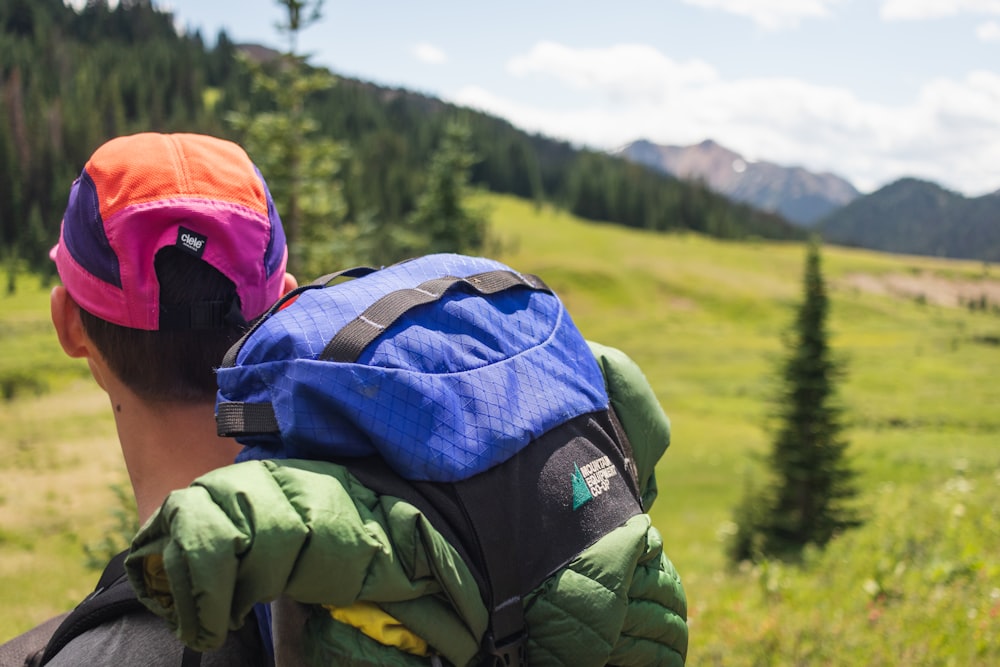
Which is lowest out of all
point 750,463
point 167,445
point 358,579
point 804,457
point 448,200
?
point 750,463

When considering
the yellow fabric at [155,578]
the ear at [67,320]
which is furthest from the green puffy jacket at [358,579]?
the ear at [67,320]

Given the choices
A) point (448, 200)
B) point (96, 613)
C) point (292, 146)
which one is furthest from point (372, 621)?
point (448, 200)

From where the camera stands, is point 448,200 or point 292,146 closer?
point 292,146

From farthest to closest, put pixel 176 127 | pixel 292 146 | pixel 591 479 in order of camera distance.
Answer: pixel 176 127, pixel 292 146, pixel 591 479

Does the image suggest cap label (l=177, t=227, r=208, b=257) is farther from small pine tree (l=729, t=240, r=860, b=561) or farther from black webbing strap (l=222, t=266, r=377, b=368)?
small pine tree (l=729, t=240, r=860, b=561)

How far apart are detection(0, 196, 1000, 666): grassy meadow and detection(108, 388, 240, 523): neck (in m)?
5.00

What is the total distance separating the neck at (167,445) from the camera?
7.13 ft

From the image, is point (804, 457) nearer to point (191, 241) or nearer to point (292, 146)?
point (292, 146)

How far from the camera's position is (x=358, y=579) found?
4.57ft

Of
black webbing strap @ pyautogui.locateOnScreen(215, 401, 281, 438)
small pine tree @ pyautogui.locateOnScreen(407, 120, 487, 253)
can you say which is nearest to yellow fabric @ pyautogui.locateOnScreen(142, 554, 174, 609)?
black webbing strap @ pyautogui.locateOnScreen(215, 401, 281, 438)

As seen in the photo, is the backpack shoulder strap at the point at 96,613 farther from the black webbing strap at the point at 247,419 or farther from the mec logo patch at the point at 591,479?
the mec logo patch at the point at 591,479

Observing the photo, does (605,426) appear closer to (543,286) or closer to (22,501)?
(543,286)

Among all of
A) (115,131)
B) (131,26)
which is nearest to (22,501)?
(115,131)

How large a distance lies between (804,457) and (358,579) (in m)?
16.7
